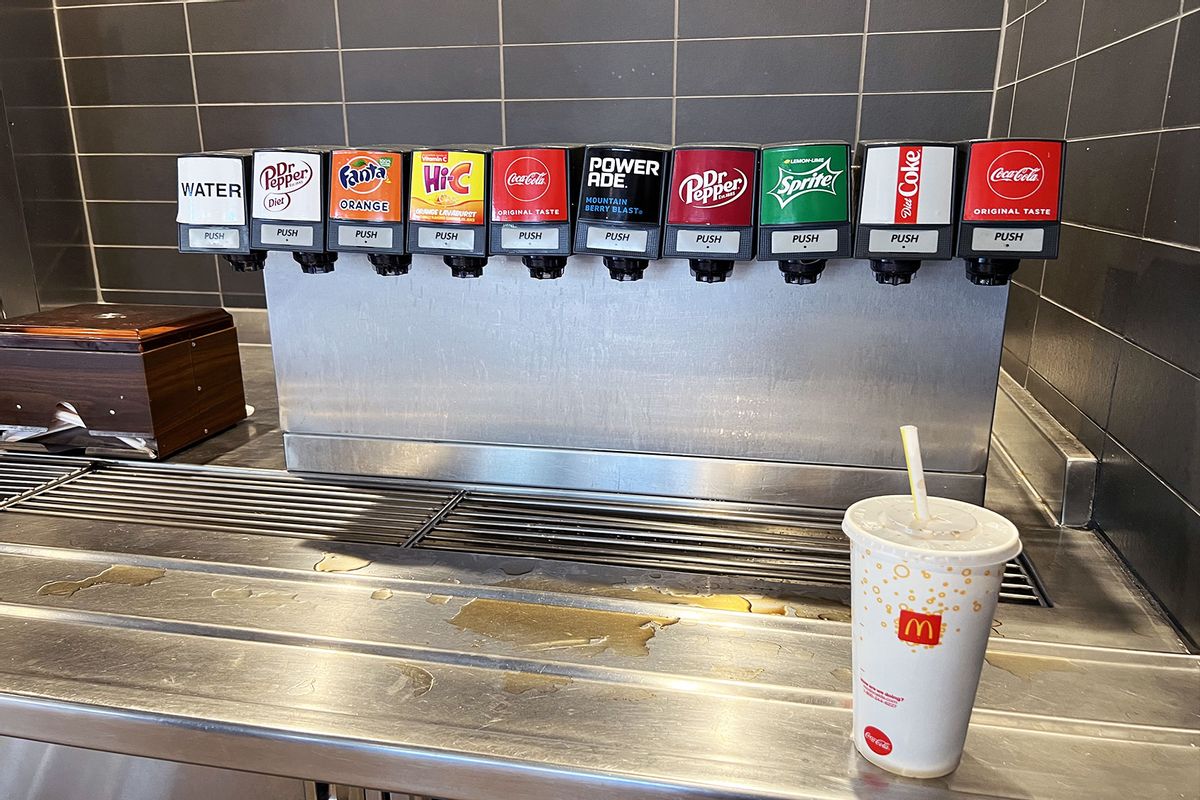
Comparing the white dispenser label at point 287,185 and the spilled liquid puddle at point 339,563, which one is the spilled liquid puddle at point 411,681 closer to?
the spilled liquid puddle at point 339,563

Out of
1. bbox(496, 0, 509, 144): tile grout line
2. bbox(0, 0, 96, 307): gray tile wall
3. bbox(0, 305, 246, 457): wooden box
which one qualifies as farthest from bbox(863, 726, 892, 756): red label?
bbox(0, 0, 96, 307): gray tile wall

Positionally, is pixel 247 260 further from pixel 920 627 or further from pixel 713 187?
pixel 920 627

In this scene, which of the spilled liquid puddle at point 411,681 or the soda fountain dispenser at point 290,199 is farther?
the soda fountain dispenser at point 290,199

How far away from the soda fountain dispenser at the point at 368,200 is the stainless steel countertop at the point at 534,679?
0.34 metres

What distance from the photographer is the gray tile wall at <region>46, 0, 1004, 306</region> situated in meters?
1.80

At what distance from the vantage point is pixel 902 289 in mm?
911

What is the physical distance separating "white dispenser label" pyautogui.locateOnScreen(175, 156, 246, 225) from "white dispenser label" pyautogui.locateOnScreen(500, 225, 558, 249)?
307 millimetres

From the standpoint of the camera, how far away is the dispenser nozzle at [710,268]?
Result: 0.83m

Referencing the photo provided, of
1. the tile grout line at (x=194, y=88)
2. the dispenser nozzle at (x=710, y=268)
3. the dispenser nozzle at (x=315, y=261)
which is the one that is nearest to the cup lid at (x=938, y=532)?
the dispenser nozzle at (x=710, y=268)

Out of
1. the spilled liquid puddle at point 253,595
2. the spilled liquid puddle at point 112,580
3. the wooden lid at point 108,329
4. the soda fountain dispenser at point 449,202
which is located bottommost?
the spilled liquid puddle at point 253,595

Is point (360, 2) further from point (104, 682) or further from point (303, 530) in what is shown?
point (104, 682)

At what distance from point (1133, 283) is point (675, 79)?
4.02 ft

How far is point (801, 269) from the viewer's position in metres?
0.82

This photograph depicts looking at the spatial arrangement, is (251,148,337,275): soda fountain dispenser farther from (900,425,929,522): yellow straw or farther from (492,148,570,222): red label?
(900,425,929,522): yellow straw
